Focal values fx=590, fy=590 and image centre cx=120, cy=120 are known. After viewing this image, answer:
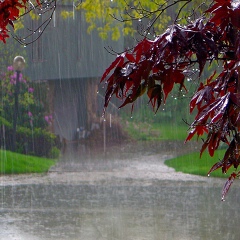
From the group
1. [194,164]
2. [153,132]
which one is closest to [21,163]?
[194,164]

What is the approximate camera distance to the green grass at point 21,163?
1259cm

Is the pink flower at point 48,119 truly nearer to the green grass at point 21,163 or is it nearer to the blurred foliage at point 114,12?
the green grass at point 21,163

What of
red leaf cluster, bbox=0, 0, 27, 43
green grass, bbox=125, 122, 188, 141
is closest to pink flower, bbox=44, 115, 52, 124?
green grass, bbox=125, 122, 188, 141

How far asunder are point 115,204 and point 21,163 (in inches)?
187

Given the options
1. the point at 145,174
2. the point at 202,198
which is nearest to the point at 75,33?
the point at 145,174

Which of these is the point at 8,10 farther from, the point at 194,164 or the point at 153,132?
the point at 153,132

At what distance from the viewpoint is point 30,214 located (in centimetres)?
809

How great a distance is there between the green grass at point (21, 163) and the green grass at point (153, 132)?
18.2 feet

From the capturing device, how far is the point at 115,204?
29.3 ft

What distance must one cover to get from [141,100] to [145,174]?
9223mm

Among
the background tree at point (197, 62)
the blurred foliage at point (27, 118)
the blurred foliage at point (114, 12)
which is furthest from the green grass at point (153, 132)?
the background tree at point (197, 62)

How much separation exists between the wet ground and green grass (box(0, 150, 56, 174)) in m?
0.36

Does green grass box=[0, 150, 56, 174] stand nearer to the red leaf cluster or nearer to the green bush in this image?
the green bush

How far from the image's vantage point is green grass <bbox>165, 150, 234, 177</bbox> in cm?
1277
